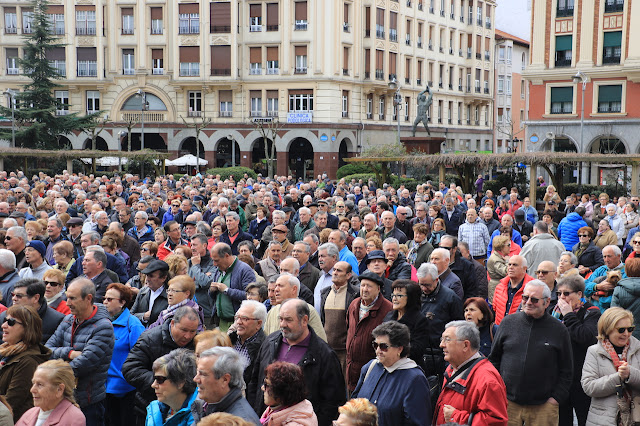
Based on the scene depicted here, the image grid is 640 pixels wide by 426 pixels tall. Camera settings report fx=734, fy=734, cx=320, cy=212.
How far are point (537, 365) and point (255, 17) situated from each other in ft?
161

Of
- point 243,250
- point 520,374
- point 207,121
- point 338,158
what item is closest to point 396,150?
point 338,158

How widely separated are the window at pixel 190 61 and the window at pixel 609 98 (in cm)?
2718

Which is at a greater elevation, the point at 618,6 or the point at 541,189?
the point at 618,6

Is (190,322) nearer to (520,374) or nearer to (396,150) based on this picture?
(520,374)

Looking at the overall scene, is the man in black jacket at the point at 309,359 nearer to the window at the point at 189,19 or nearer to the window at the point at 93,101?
the window at the point at 189,19

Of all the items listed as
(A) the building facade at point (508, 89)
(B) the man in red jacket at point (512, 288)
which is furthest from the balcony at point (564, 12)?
(B) the man in red jacket at point (512, 288)

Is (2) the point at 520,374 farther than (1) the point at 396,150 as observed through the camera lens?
No

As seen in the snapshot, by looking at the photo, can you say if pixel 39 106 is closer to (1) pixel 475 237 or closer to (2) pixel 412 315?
(1) pixel 475 237

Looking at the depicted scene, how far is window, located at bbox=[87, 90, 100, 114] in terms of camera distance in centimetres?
5425

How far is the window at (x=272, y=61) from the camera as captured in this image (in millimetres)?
52094

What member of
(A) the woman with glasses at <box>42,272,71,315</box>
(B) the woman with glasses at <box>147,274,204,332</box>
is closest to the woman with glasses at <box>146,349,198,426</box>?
(B) the woman with glasses at <box>147,274,204,332</box>

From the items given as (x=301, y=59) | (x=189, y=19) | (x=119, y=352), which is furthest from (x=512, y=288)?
(x=189, y=19)

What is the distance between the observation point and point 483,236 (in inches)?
521

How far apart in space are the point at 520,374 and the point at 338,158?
153 ft
